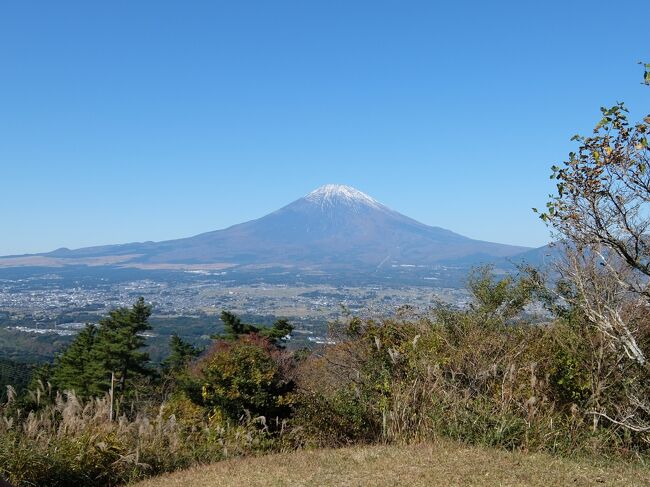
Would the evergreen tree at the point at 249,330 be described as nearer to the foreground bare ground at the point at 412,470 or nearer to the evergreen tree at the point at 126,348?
the evergreen tree at the point at 126,348

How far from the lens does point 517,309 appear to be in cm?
1783

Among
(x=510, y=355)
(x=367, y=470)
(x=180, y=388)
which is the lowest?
(x=180, y=388)

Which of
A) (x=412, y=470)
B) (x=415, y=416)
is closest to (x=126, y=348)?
(x=415, y=416)

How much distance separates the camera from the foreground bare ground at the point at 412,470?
492 cm

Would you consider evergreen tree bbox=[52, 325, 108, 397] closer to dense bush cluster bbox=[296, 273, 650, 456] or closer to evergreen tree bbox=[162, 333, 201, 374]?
evergreen tree bbox=[162, 333, 201, 374]

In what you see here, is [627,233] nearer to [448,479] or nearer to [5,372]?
[448,479]

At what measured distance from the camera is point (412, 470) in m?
5.25

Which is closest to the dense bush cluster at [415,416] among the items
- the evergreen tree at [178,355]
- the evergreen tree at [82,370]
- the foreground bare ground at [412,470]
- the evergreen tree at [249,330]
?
the foreground bare ground at [412,470]

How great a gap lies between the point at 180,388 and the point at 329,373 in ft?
31.4

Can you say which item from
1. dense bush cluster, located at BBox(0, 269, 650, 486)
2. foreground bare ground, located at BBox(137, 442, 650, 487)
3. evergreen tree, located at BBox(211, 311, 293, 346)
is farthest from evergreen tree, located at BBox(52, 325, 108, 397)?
foreground bare ground, located at BBox(137, 442, 650, 487)

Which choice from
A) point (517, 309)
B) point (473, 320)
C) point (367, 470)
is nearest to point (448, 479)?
point (367, 470)

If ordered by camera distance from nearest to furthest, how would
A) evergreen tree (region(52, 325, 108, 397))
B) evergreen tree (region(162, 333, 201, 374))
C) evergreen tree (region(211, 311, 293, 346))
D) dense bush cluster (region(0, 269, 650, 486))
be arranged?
dense bush cluster (region(0, 269, 650, 486)) → evergreen tree (region(52, 325, 108, 397)) → evergreen tree (region(211, 311, 293, 346)) → evergreen tree (region(162, 333, 201, 374))

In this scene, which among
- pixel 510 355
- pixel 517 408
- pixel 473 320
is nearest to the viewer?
pixel 517 408

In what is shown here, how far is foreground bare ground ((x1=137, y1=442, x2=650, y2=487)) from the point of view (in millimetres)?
4922
